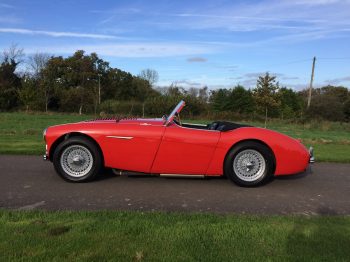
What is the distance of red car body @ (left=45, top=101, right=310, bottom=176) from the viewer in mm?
6207

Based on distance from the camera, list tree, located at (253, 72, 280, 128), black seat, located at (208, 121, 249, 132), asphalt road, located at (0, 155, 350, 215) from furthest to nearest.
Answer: tree, located at (253, 72, 280, 128), black seat, located at (208, 121, 249, 132), asphalt road, located at (0, 155, 350, 215)

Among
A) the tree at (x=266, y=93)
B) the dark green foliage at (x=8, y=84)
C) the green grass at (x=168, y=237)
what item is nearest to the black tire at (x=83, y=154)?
the green grass at (x=168, y=237)

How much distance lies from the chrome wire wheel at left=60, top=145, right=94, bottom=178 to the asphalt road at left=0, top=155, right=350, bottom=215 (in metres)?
0.21

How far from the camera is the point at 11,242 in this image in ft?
11.9

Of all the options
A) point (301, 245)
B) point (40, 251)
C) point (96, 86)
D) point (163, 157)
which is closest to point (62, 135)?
point (163, 157)

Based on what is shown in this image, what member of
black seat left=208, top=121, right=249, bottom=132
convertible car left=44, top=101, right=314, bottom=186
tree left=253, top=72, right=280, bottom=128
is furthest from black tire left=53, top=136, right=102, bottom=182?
tree left=253, top=72, right=280, bottom=128

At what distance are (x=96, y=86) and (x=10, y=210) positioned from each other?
61876 millimetres

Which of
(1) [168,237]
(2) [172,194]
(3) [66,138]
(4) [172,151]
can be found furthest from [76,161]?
(1) [168,237]

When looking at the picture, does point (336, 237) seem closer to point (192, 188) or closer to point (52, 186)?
point (192, 188)

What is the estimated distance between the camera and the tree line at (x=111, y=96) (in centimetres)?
4291

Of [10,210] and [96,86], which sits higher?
[96,86]

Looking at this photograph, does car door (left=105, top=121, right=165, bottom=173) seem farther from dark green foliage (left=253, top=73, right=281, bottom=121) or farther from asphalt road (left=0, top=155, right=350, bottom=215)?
dark green foliage (left=253, top=73, right=281, bottom=121)

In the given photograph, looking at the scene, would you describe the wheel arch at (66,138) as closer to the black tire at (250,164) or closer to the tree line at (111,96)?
the black tire at (250,164)

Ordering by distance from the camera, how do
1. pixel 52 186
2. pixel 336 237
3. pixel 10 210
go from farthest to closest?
pixel 52 186
pixel 10 210
pixel 336 237
